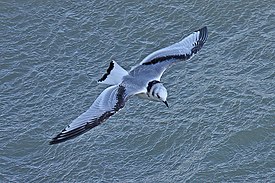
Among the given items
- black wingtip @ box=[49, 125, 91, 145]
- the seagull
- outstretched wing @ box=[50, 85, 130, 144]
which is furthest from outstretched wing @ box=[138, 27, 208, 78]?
black wingtip @ box=[49, 125, 91, 145]

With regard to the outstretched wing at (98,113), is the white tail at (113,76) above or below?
above

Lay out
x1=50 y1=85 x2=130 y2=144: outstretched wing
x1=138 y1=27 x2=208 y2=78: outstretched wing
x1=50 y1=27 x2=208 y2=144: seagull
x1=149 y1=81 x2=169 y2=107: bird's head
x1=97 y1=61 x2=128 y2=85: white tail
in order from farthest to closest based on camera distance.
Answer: x1=138 y1=27 x2=208 y2=78: outstretched wing, x1=97 y1=61 x2=128 y2=85: white tail, x1=149 y1=81 x2=169 y2=107: bird's head, x1=50 y1=27 x2=208 y2=144: seagull, x1=50 y1=85 x2=130 y2=144: outstretched wing

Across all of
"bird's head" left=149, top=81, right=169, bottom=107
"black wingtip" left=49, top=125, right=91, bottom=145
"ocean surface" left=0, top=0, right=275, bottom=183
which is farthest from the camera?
"ocean surface" left=0, top=0, right=275, bottom=183

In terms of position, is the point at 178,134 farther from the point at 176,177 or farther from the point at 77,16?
the point at 77,16

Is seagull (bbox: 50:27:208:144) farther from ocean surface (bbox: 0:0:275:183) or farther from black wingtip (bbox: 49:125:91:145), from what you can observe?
ocean surface (bbox: 0:0:275:183)

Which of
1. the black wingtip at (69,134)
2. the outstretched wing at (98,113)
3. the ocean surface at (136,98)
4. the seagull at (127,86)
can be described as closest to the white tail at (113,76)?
the seagull at (127,86)

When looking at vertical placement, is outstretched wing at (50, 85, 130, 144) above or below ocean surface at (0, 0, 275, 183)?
below

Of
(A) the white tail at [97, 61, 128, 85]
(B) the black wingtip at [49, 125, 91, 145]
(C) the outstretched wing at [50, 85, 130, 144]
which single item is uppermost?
(A) the white tail at [97, 61, 128, 85]

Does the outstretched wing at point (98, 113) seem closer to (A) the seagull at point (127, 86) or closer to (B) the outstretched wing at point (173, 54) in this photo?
(A) the seagull at point (127, 86)

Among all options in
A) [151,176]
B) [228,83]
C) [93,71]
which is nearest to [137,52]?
[93,71]

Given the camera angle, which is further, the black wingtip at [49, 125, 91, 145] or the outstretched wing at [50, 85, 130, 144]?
the outstretched wing at [50, 85, 130, 144]
